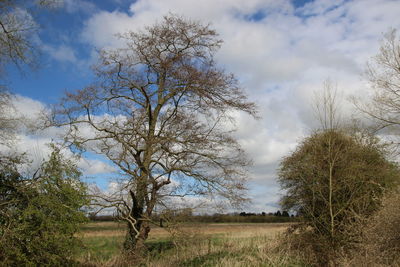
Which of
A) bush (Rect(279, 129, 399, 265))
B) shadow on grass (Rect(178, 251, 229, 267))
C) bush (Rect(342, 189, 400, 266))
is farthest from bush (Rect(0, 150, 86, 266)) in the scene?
bush (Rect(279, 129, 399, 265))

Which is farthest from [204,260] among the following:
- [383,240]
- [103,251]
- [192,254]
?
[383,240]

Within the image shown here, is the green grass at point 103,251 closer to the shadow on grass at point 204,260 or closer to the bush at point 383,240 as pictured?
the shadow on grass at point 204,260

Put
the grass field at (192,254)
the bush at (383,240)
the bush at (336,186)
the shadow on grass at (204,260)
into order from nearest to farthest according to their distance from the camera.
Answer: the bush at (383,240) < the grass field at (192,254) < the shadow on grass at (204,260) < the bush at (336,186)

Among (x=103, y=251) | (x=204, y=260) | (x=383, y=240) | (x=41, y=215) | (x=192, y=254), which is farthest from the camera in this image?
(x=103, y=251)

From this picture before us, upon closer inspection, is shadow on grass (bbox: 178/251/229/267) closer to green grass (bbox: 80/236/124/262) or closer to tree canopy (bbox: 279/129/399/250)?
green grass (bbox: 80/236/124/262)

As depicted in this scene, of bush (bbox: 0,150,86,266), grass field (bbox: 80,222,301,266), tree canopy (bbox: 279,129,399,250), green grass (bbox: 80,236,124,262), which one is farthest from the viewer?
tree canopy (bbox: 279,129,399,250)

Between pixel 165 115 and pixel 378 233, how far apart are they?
854 cm

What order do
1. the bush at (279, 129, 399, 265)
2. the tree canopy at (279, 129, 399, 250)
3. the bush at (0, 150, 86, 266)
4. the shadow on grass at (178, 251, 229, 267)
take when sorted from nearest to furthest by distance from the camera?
1. the bush at (0, 150, 86, 266)
2. the shadow on grass at (178, 251, 229, 267)
3. the bush at (279, 129, 399, 265)
4. the tree canopy at (279, 129, 399, 250)

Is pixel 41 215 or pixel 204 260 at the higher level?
pixel 41 215

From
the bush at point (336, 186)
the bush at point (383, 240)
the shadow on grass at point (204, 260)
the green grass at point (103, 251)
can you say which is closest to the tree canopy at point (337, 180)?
the bush at point (336, 186)

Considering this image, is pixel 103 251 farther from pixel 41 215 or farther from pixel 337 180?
pixel 337 180

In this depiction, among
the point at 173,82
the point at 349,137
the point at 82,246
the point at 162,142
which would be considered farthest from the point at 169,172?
the point at 349,137

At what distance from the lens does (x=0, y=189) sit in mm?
9562

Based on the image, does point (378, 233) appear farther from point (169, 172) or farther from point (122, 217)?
point (122, 217)
